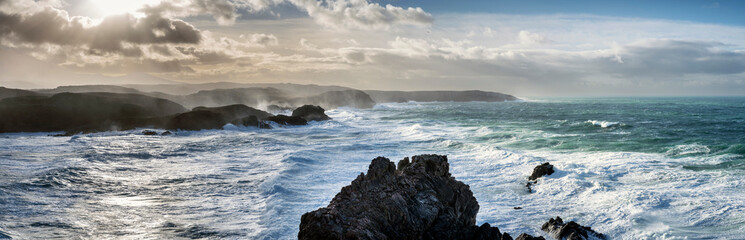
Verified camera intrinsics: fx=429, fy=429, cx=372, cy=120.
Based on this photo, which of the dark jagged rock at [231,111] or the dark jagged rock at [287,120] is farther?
the dark jagged rock at [287,120]

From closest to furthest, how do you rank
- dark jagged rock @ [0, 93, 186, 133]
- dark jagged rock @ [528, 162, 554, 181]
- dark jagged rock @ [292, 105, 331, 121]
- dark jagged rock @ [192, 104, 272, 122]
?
dark jagged rock @ [528, 162, 554, 181]
dark jagged rock @ [0, 93, 186, 133]
dark jagged rock @ [192, 104, 272, 122]
dark jagged rock @ [292, 105, 331, 121]

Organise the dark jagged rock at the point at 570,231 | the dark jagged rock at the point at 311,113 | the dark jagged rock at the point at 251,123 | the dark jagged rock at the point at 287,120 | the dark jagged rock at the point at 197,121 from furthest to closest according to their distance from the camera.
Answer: the dark jagged rock at the point at 311,113, the dark jagged rock at the point at 287,120, the dark jagged rock at the point at 251,123, the dark jagged rock at the point at 197,121, the dark jagged rock at the point at 570,231

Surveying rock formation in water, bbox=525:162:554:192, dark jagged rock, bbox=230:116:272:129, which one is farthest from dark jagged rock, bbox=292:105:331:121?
rock formation in water, bbox=525:162:554:192

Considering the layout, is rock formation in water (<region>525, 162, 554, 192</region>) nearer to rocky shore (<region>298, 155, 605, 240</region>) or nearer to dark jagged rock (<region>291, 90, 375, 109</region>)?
rocky shore (<region>298, 155, 605, 240</region>)

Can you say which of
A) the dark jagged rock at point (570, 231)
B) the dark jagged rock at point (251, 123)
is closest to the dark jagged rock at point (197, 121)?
the dark jagged rock at point (251, 123)

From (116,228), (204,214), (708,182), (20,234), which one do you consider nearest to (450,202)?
(204,214)

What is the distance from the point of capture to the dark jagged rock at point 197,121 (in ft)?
155

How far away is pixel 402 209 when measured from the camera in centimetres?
1023

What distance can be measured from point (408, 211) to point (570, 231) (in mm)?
5235

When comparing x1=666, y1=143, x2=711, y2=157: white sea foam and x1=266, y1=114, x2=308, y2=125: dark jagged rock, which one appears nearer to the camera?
x1=666, y1=143, x2=711, y2=157: white sea foam

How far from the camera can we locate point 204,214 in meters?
14.2

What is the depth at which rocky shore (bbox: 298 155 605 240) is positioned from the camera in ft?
28.7

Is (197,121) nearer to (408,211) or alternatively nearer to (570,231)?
(408,211)

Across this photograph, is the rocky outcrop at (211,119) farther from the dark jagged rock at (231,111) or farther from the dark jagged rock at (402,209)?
the dark jagged rock at (402,209)
